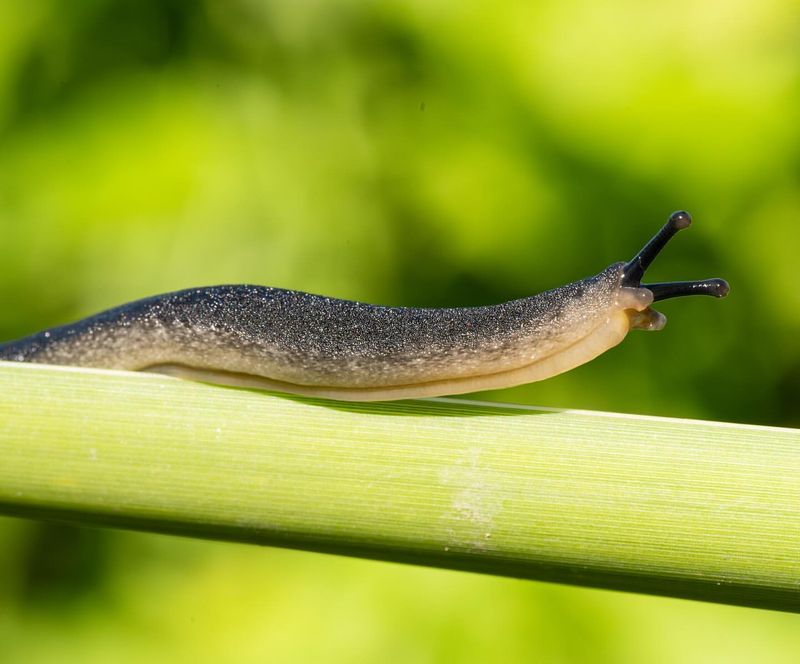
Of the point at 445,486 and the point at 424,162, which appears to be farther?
the point at 424,162

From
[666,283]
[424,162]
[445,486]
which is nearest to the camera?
[445,486]

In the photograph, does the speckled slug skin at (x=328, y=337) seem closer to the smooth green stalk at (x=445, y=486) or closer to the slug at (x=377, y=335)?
the slug at (x=377, y=335)

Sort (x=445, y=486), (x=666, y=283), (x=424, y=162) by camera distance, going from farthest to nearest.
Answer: (x=424, y=162) < (x=666, y=283) < (x=445, y=486)

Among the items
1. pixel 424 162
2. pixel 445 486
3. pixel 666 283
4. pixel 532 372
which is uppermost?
pixel 424 162

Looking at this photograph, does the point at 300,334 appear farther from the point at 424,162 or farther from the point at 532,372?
the point at 424,162

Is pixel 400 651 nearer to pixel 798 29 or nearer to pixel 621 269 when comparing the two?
pixel 621 269

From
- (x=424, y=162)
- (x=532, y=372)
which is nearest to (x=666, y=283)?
(x=532, y=372)

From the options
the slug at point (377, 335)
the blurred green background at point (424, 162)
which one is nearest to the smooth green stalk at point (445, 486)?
the slug at point (377, 335)

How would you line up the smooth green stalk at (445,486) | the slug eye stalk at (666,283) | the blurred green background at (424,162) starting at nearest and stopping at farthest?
the smooth green stalk at (445,486) → the slug eye stalk at (666,283) → the blurred green background at (424,162)
